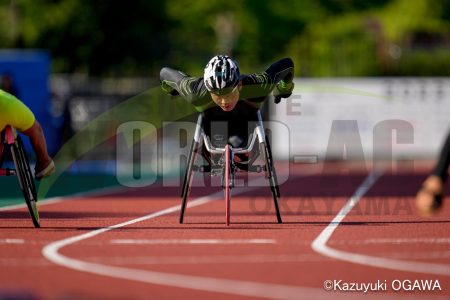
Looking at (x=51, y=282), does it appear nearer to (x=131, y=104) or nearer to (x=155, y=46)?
(x=131, y=104)

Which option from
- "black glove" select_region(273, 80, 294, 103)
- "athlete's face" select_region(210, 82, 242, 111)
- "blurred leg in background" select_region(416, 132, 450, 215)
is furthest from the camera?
"black glove" select_region(273, 80, 294, 103)

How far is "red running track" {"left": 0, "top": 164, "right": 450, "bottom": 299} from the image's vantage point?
809 centimetres

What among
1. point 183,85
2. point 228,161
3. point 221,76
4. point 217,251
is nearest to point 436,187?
point 217,251

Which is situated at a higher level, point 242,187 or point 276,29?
point 276,29

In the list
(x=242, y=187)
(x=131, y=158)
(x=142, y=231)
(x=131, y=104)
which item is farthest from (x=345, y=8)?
(x=142, y=231)

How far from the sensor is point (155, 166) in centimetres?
2541

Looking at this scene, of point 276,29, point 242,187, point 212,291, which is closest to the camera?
point 212,291

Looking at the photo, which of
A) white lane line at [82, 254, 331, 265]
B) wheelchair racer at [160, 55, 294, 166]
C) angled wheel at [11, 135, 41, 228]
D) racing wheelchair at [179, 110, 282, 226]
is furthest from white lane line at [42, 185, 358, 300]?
wheelchair racer at [160, 55, 294, 166]

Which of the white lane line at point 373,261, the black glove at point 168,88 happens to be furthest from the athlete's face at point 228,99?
the white lane line at point 373,261

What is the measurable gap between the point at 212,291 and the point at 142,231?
4040 mm

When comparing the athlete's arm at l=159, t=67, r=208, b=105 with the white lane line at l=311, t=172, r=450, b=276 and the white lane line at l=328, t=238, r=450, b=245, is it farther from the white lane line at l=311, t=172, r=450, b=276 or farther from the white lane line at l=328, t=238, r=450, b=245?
the white lane line at l=328, t=238, r=450, b=245

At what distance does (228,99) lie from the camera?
11992 mm

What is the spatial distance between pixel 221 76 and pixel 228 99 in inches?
13.3

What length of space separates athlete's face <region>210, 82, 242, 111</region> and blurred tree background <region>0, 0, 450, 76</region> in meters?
20.7
